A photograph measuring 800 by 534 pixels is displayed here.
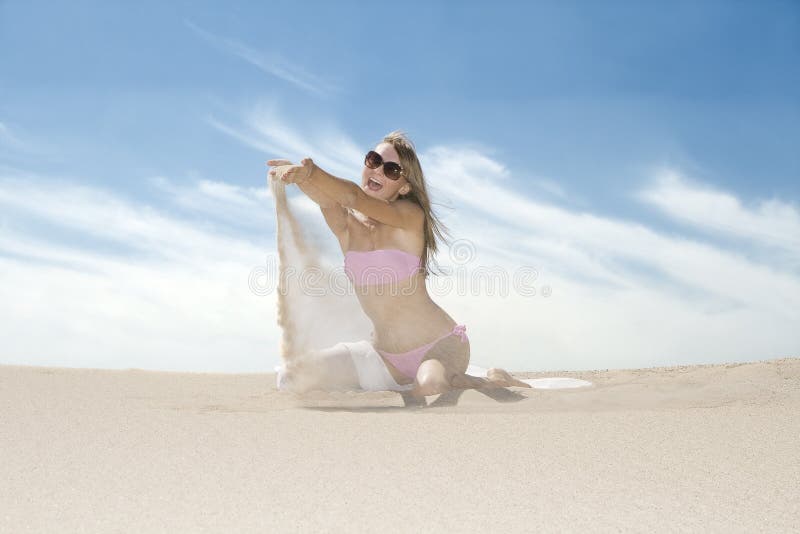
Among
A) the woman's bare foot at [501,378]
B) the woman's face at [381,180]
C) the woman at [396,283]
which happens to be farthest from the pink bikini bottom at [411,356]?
the woman's face at [381,180]

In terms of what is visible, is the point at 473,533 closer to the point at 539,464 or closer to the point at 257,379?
the point at 539,464

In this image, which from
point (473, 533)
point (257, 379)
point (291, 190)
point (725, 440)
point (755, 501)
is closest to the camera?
point (473, 533)

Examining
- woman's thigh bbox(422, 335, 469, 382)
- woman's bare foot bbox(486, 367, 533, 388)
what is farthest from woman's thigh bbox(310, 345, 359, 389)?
woman's bare foot bbox(486, 367, 533, 388)

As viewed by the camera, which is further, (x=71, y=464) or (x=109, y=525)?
(x=71, y=464)

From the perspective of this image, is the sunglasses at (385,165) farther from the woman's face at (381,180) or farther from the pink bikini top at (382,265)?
the pink bikini top at (382,265)

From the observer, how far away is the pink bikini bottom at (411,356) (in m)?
4.77

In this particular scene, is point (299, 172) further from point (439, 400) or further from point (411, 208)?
point (439, 400)

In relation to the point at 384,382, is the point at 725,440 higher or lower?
lower

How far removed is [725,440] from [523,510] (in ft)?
5.06

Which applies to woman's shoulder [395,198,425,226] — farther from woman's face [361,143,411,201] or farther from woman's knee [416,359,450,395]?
woman's knee [416,359,450,395]

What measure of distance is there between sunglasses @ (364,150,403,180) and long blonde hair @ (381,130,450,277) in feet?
0.42

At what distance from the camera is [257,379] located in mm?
6395

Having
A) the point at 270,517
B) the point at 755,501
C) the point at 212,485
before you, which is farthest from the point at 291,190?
the point at 755,501

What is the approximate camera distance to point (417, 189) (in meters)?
4.83
